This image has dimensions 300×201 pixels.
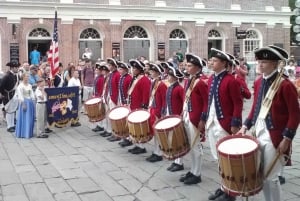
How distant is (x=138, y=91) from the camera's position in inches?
340

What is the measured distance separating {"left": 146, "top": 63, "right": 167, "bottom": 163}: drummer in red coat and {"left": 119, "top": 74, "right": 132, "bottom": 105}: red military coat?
4.62 feet

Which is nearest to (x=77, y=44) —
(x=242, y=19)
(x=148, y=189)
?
(x=242, y=19)

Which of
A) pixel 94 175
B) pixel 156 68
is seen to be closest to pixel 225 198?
pixel 94 175

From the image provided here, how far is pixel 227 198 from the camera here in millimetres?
5559

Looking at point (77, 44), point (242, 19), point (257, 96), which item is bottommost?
point (257, 96)

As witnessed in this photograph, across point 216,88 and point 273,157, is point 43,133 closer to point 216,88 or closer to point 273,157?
point 216,88

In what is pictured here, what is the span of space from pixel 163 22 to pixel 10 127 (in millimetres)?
15593

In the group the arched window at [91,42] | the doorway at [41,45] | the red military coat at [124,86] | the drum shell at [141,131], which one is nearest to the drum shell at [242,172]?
the drum shell at [141,131]

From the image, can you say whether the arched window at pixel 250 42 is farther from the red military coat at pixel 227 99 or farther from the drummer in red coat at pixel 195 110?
the red military coat at pixel 227 99

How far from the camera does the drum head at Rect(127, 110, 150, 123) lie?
24.0 ft

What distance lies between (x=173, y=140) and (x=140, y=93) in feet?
8.84

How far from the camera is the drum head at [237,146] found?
178 inches

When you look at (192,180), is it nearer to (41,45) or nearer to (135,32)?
(41,45)

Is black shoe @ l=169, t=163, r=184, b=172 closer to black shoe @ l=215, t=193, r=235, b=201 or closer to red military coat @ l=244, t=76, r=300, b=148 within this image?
black shoe @ l=215, t=193, r=235, b=201
